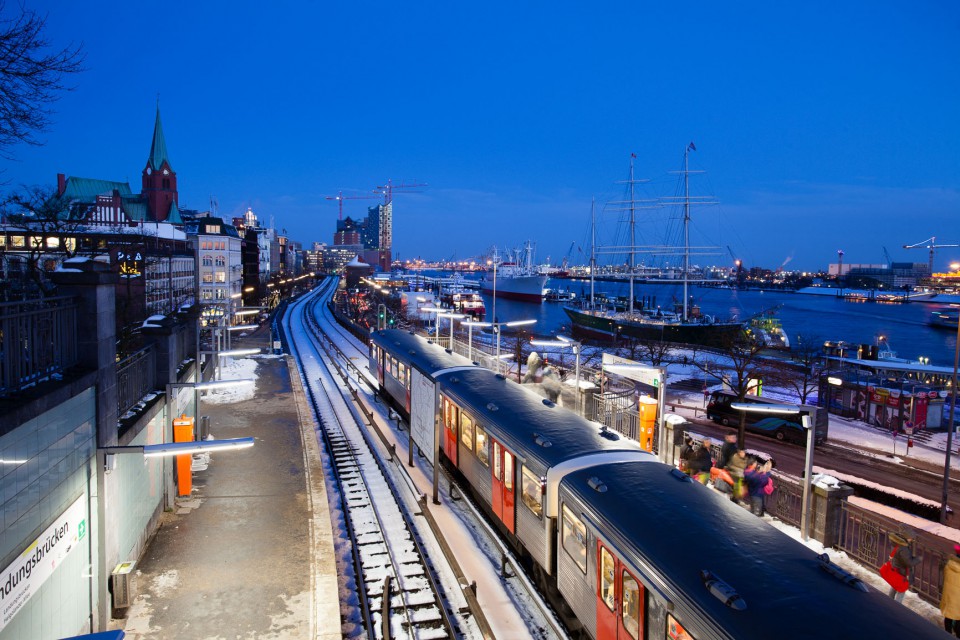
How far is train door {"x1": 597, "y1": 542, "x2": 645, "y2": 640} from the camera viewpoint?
730 centimetres

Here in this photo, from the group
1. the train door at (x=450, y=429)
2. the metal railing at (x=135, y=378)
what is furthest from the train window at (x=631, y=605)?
the metal railing at (x=135, y=378)

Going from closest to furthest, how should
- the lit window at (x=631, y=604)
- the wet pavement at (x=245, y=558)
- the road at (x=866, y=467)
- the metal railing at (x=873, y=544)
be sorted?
the lit window at (x=631, y=604)
the wet pavement at (x=245, y=558)
the metal railing at (x=873, y=544)
the road at (x=866, y=467)

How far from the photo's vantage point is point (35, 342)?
7.97m

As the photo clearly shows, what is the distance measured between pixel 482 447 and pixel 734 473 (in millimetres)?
5280

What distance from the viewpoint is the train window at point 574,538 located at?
348 inches

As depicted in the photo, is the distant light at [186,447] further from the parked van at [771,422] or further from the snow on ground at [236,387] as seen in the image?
the parked van at [771,422]

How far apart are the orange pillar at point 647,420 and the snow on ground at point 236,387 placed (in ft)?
45.3

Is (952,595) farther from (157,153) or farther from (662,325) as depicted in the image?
(157,153)

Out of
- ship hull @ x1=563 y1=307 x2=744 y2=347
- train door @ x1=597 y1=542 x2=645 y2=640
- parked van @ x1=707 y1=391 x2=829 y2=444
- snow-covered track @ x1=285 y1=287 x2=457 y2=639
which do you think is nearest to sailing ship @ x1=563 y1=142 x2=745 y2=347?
ship hull @ x1=563 y1=307 x2=744 y2=347

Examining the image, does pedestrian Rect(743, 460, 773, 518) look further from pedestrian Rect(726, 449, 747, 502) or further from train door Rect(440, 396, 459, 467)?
train door Rect(440, 396, 459, 467)

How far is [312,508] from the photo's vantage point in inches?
566

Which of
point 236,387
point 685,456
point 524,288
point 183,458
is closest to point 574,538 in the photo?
point 685,456

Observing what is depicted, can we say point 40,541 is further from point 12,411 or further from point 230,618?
point 230,618

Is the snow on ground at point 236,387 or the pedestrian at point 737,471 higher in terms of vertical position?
the pedestrian at point 737,471
